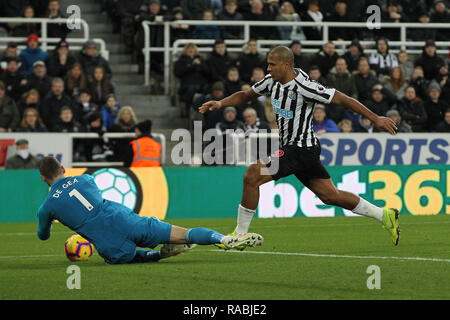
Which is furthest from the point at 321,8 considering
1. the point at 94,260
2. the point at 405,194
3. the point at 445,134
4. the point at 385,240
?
the point at 94,260

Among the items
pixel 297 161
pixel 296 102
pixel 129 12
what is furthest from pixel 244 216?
pixel 129 12

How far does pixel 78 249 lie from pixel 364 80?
12.9 metres

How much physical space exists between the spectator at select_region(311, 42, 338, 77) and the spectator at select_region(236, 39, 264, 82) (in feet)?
4.85

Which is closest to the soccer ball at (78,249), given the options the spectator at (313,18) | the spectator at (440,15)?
the spectator at (313,18)

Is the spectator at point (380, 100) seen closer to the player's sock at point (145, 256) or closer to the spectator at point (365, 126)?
the spectator at point (365, 126)

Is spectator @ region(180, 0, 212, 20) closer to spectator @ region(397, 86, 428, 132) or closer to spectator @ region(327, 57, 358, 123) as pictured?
spectator @ region(327, 57, 358, 123)

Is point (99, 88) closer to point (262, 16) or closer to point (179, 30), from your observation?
point (179, 30)

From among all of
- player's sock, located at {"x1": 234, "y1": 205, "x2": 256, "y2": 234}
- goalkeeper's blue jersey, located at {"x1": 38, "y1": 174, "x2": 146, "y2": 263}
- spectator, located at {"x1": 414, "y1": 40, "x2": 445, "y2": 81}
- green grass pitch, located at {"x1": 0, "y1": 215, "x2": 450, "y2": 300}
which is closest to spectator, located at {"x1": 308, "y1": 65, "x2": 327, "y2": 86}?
spectator, located at {"x1": 414, "y1": 40, "x2": 445, "y2": 81}

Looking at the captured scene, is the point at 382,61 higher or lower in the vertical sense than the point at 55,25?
lower

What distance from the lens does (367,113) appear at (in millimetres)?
10805

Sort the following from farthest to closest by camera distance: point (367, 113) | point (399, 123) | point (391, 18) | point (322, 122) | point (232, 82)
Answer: point (391, 18)
point (399, 123)
point (232, 82)
point (322, 122)
point (367, 113)

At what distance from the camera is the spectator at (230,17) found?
23516 mm

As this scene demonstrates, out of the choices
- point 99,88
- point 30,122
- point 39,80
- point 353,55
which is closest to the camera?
point 30,122

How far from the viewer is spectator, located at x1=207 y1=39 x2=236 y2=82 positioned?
21.7 metres
